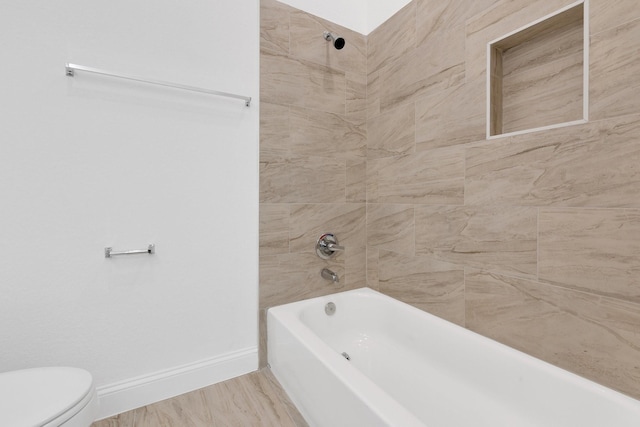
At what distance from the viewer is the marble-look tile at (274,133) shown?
1.70 meters

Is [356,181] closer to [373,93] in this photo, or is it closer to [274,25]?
[373,93]

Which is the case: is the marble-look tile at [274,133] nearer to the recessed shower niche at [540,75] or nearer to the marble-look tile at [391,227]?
the marble-look tile at [391,227]

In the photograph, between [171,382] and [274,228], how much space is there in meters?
0.96

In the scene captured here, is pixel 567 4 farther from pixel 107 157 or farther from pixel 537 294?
pixel 107 157

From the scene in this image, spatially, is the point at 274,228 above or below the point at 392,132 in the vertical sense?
below

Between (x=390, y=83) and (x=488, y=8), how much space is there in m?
0.63

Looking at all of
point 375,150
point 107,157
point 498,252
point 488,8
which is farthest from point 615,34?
point 107,157

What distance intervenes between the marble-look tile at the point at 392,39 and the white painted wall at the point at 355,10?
0.05 meters

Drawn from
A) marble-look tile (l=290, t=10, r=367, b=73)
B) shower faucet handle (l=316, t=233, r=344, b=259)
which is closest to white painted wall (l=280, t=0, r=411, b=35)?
marble-look tile (l=290, t=10, r=367, b=73)

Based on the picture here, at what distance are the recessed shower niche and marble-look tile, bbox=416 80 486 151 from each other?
50 millimetres

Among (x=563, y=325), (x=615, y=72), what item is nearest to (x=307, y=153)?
(x=615, y=72)

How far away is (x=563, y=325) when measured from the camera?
1.12 metres

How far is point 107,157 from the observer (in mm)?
1328

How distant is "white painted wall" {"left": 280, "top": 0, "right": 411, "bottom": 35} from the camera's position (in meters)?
1.82
